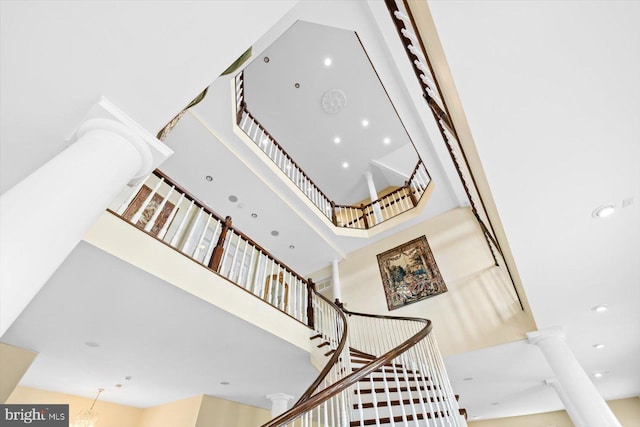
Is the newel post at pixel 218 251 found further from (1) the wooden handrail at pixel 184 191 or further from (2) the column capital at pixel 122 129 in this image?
(2) the column capital at pixel 122 129

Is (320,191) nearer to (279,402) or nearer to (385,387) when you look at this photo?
(279,402)

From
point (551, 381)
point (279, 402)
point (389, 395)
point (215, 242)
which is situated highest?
point (215, 242)

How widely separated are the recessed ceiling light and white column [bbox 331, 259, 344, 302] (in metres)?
5.06

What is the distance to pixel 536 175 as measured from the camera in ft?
7.16

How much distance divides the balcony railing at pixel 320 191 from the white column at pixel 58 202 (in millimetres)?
4414

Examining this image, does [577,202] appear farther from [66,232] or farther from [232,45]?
[66,232]

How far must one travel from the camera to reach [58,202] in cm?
125

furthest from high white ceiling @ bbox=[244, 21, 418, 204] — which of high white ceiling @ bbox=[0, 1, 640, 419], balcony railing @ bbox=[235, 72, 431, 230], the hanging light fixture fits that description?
the hanging light fixture

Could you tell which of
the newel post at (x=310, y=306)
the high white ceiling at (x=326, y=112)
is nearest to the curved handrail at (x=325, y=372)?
the newel post at (x=310, y=306)

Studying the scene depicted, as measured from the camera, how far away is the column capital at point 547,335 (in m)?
4.16

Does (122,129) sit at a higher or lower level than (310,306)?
lower

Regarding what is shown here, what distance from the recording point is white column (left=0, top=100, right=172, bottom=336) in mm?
1066

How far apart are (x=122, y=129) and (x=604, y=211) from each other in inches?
135

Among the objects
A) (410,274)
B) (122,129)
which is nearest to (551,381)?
(410,274)
